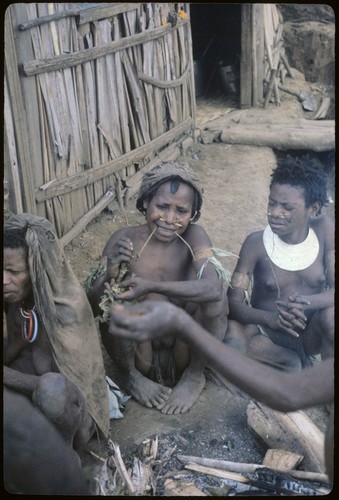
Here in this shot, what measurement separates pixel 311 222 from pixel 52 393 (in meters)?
1.98

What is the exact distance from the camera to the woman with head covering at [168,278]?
3.77 m

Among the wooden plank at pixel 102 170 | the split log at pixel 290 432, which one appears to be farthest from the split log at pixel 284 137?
the split log at pixel 290 432

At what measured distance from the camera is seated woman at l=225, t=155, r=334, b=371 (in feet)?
13.4

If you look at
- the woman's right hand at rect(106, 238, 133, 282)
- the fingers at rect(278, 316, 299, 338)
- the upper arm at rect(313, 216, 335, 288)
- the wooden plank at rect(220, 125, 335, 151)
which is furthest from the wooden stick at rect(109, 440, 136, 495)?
the wooden plank at rect(220, 125, 335, 151)

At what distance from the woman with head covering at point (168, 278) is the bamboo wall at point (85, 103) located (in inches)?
41.7

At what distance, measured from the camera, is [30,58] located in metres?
4.74

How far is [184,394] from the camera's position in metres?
3.99

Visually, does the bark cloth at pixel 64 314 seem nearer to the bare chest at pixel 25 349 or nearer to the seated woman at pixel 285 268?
the bare chest at pixel 25 349

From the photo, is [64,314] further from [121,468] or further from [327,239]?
[327,239]

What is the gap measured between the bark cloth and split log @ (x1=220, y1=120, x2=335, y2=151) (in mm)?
4432

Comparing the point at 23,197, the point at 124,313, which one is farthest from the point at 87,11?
the point at 124,313

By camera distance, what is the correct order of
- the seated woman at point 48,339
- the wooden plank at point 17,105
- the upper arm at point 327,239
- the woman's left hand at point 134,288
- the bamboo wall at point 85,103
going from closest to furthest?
the seated woman at point 48,339, the woman's left hand at point 134,288, the upper arm at point 327,239, the wooden plank at point 17,105, the bamboo wall at point 85,103

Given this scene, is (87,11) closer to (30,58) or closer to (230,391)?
(30,58)

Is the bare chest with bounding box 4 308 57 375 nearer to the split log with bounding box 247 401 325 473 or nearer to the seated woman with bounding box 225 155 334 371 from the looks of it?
the split log with bounding box 247 401 325 473
